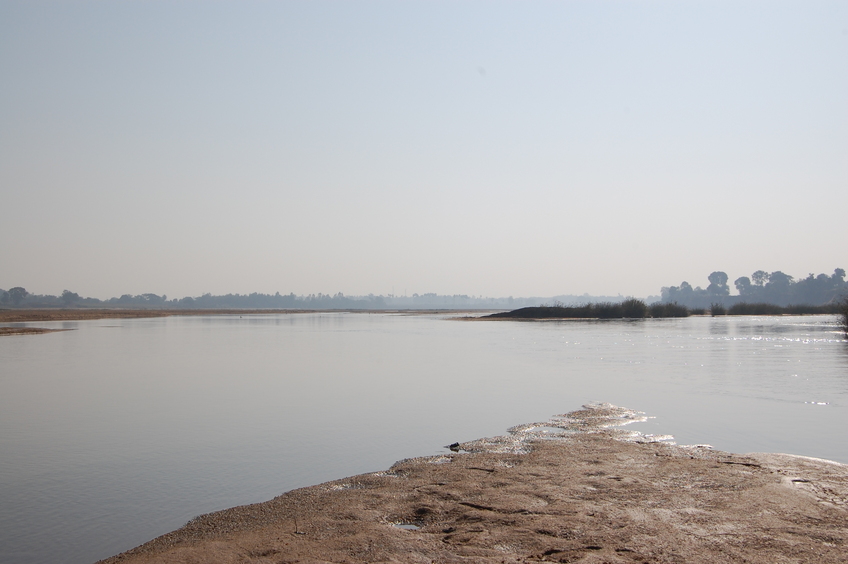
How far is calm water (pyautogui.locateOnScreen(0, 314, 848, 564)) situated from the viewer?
778 centimetres

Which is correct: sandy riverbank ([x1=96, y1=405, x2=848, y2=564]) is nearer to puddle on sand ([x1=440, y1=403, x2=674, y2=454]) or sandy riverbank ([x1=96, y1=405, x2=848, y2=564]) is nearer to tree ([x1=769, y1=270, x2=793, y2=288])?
puddle on sand ([x1=440, y1=403, x2=674, y2=454])

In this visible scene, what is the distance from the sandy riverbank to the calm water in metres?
0.99

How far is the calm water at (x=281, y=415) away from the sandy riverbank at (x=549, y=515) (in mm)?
988

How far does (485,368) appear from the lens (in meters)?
22.5

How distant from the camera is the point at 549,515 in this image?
662 centimetres

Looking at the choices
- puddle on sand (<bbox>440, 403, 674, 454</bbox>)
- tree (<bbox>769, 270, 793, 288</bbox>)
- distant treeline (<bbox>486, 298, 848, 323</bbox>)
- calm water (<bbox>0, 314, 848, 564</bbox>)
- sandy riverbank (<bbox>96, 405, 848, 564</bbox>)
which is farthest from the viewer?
tree (<bbox>769, 270, 793, 288</bbox>)

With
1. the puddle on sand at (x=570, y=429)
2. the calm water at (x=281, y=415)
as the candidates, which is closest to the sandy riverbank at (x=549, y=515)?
the puddle on sand at (x=570, y=429)

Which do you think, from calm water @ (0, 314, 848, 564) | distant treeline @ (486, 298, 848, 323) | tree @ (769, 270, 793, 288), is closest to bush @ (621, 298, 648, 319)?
distant treeline @ (486, 298, 848, 323)

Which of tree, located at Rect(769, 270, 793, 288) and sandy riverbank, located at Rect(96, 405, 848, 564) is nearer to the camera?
sandy riverbank, located at Rect(96, 405, 848, 564)

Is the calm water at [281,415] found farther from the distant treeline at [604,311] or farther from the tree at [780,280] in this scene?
the tree at [780,280]

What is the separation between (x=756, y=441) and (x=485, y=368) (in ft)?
40.6

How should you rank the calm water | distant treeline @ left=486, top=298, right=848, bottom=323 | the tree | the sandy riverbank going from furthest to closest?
1. the tree
2. distant treeline @ left=486, top=298, right=848, bottom=323
3. the calm water
4. the sandy riverbank

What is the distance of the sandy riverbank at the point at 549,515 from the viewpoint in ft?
18.6

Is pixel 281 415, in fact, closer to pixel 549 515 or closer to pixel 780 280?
pixel 549 515
